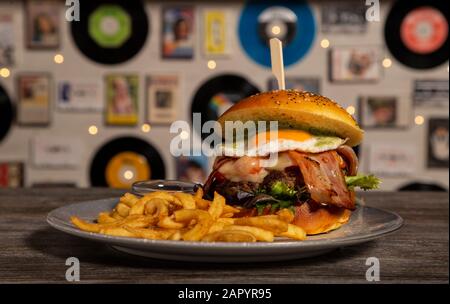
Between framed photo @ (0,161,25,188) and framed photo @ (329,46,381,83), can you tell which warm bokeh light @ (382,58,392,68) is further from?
framed photo @ (0,161,25,188)

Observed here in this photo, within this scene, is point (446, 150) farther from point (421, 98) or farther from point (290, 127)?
point (290, 127)

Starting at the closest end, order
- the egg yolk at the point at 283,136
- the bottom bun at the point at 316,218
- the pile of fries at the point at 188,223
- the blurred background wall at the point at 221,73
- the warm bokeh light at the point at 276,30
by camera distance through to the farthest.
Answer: the pile of fries at the point at 188,223 < the bottom bun at the point at 316,218 < the egg yolk at the point at 283,136 < the warm bokeh light at the point at 276,30 < the blurred background wall at the point at 221,73

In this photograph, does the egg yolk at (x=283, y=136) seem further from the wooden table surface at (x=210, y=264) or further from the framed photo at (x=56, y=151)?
the framed photo at (x=56, y=151)

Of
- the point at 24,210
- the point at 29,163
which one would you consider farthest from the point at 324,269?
the point at 29,163

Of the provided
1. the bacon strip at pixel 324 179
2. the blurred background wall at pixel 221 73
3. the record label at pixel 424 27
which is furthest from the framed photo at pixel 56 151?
the bacon strip at pixel 324 179

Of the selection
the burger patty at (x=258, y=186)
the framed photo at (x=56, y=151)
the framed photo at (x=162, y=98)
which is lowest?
the framed photo at (x=56, y=151)

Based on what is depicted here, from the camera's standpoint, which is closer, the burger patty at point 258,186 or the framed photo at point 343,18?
the burger patty at point 258,186

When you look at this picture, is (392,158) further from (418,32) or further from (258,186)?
(258,186)
